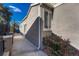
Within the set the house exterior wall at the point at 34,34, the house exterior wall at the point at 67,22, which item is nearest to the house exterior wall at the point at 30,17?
the house exterior wall at the point at 34,34

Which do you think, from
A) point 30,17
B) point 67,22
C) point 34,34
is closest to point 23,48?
point 34,34

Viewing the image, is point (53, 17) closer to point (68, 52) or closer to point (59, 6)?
point (59, 6)

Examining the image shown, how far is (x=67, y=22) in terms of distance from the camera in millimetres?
2701

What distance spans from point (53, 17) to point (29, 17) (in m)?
0.30

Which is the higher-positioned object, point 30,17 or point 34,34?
point 30,17

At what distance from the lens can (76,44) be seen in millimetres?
2678

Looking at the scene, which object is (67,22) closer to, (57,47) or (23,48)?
(57,47)

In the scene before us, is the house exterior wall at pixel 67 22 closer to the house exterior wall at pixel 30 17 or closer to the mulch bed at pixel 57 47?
the mulch bed at pixel 57 47

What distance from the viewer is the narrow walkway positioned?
2.69 meters

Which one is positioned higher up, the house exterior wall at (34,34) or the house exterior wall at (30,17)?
the house exterior wall at (30,17)

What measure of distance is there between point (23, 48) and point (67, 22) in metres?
0.64

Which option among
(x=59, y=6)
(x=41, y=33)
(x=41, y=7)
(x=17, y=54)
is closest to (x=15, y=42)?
(x=17, y=54)

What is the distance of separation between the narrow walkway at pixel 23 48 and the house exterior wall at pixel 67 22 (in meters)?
0.33

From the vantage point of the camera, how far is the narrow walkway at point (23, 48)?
2.69 metres
